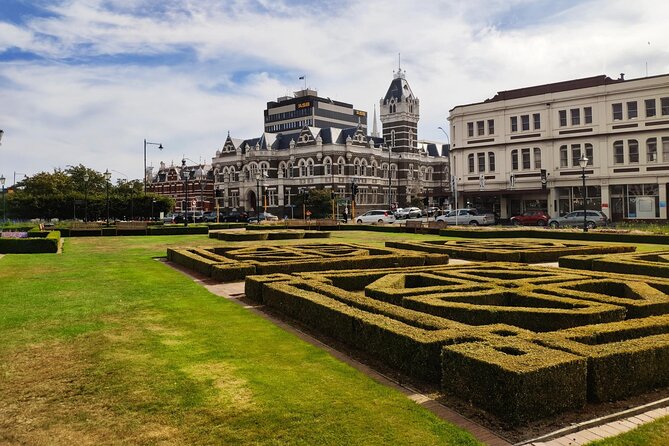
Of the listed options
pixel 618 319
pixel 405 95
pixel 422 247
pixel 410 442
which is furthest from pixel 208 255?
pixel 405 95

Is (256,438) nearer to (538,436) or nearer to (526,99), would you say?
(538,436)

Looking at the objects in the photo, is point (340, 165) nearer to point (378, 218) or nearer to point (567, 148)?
point (378, 218)

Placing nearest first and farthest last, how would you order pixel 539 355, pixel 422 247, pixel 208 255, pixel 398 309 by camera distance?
pixel 539 355 → pixel 398 309 → pixel 208 255 → pixel 422 247

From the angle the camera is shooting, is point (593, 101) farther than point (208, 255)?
Yes

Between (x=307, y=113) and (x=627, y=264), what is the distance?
105198mm

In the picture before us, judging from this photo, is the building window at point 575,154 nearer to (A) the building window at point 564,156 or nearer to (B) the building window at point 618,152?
(A) the building window at point 564,156

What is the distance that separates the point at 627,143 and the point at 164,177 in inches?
3699

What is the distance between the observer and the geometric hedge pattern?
5770 millimetres

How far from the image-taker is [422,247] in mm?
22062

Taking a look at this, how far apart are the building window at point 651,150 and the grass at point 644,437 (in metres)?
49.8

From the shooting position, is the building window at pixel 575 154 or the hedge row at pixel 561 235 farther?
the building window at pixel 575 154

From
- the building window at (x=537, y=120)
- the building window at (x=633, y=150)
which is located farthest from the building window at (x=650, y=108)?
the building window at (x=537, y=120)

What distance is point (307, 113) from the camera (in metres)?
117

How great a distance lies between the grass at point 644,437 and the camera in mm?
5137
